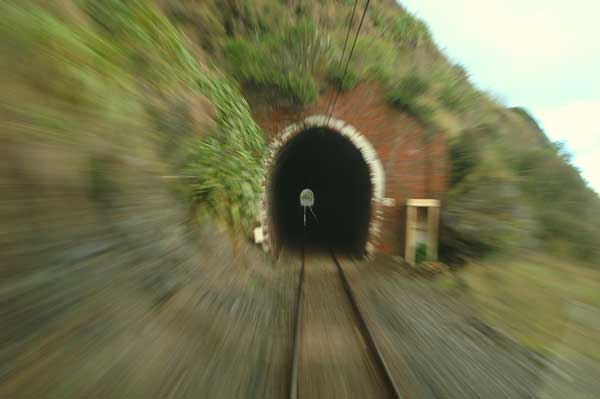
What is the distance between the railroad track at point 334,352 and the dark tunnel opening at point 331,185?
3.86 metres

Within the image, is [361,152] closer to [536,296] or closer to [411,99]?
[411,99]

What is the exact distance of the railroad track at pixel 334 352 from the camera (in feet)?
10.2

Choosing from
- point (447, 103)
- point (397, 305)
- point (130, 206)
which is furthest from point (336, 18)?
point (130, 206)

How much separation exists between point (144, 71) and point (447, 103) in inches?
345

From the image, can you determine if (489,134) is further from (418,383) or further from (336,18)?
(418,383)

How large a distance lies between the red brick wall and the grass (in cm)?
216

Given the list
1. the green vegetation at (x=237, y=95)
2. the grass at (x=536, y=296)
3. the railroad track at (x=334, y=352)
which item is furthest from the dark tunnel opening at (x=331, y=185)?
the railroad track at (x=334, y=352)

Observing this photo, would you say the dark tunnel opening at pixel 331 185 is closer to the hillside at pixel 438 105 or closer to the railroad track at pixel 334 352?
the hillside at pixel 438 105

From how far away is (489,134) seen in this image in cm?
881

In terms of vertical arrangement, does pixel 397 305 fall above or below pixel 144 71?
below

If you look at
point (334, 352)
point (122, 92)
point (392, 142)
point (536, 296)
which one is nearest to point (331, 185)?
point (392, 142)

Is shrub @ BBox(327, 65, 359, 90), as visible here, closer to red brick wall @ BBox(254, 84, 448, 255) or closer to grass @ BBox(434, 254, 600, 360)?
red brick wall @ BBox(254, 84, 448, 255)

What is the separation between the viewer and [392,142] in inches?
330

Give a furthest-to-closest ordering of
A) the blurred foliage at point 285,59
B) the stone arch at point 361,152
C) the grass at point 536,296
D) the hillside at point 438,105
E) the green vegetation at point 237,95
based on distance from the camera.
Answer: the stone arch at point 361,152 → the blurred foliage at point 285,59 → the hillside at point 438,105 → the grass at point 536,296 → the green vegetation at point 237,95
